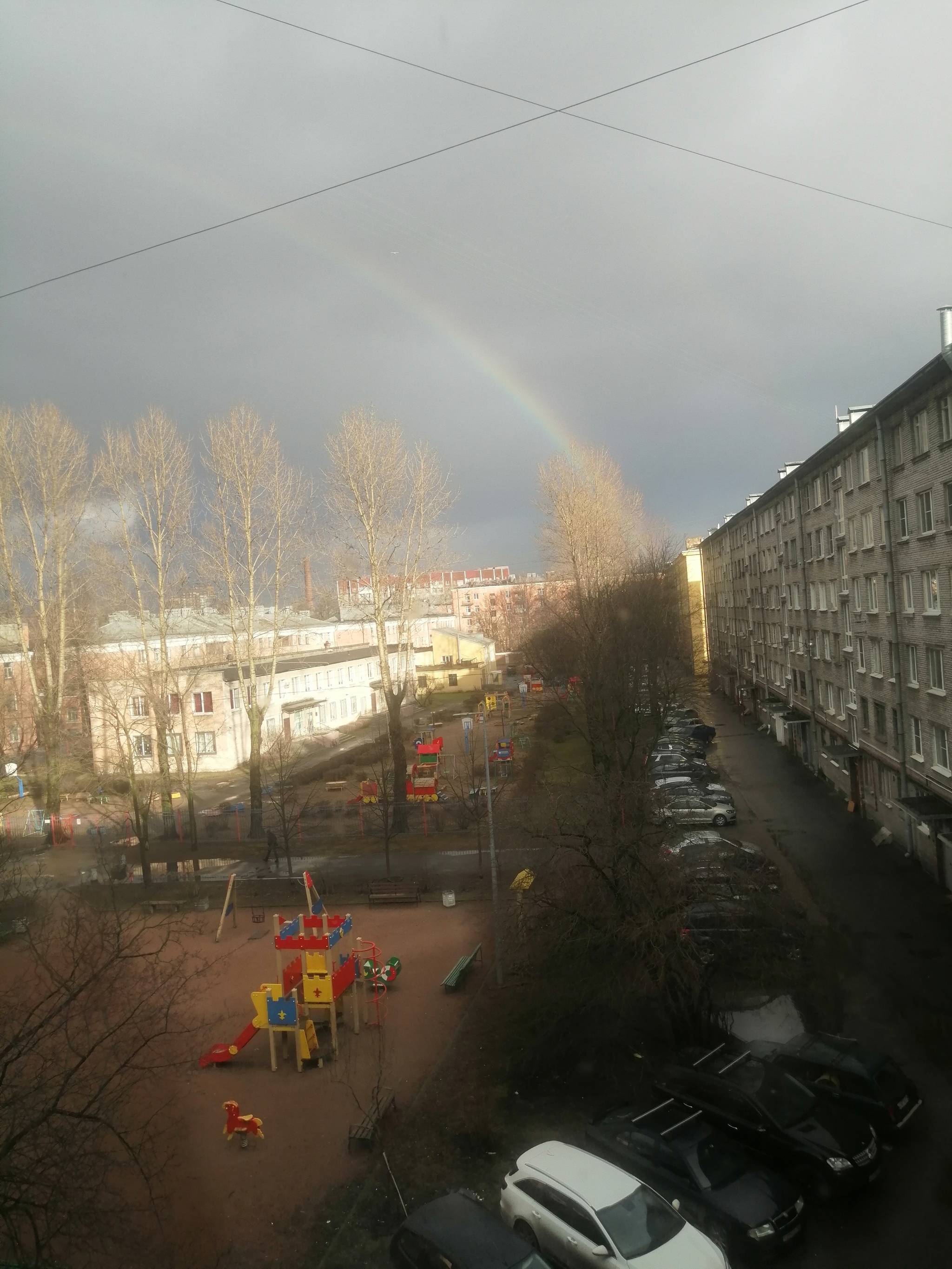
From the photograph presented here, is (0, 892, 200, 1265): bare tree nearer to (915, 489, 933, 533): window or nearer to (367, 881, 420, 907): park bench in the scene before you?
(367, 881, 420, 907): park bench

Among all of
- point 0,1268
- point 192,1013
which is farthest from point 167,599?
point 0,1268

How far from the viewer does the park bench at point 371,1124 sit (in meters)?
7.30

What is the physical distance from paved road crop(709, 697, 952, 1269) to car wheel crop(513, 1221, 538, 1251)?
5.67ft

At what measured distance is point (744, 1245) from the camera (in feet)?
18.8

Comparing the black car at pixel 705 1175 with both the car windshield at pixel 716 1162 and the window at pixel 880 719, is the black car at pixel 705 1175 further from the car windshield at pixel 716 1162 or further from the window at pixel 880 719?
the window at pixel 880 719

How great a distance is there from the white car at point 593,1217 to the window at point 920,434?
11.7 metres

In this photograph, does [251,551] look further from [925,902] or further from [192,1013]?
[925,902]

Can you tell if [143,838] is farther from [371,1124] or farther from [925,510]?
[925,510]

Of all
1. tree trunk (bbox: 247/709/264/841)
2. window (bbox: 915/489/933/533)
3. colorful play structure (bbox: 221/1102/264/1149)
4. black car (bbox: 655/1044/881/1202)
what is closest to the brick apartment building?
window (bbox: 915/489/933/533)

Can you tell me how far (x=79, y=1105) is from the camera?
682 cm

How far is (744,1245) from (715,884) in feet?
11.3

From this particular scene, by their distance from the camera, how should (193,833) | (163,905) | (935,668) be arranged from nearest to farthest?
(935,668) < (163,905) < (193,833)

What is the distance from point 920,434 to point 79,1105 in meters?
14.3

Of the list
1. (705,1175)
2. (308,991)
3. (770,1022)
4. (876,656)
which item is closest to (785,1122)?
(705,1175)
